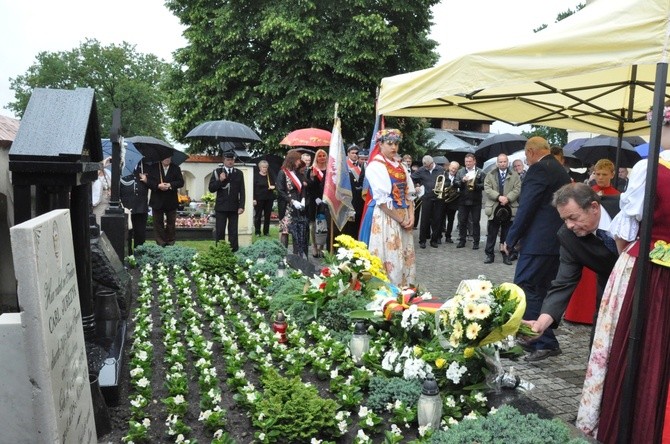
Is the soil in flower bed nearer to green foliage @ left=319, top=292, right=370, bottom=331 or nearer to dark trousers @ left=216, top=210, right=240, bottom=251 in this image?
green foliage @ left=319, top=292, right=370, bottom=331

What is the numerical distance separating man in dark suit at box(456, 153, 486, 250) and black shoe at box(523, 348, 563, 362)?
745 cm

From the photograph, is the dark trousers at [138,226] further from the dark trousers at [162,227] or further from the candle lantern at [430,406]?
the candle lantern at [430,406]

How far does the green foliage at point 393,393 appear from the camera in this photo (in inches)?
152

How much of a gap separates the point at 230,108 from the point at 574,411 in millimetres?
19267

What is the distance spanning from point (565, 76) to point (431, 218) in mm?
10252

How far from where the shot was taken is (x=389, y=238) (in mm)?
7160

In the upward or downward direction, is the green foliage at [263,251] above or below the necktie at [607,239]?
below

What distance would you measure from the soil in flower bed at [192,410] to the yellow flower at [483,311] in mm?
782

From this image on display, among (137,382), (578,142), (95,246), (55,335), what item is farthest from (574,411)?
(578,142)

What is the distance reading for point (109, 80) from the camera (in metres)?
59.3

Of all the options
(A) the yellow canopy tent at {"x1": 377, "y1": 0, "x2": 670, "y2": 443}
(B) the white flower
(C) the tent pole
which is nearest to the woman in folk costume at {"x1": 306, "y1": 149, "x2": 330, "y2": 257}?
(A) the yellow canopy tent at {"x1": 377, "y1": 0, "x2": 670, "y2": 443}

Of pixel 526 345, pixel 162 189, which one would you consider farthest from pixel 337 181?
pixel 162 189

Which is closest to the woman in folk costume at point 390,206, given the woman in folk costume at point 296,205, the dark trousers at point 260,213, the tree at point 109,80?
the woman in folk costume at point 296,205

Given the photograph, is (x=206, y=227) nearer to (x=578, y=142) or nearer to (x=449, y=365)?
(x=578, y=142)
